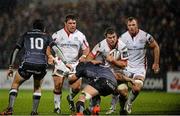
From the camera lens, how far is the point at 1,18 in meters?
32.2

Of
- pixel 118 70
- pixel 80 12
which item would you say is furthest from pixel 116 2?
pixel 118 70

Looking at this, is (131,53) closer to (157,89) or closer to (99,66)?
(99,66)

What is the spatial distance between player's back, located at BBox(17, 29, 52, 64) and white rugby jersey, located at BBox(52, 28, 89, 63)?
158 cm

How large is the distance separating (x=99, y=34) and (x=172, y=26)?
3698 mm

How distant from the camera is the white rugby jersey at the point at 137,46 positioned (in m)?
15.4

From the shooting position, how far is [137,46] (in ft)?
50.7

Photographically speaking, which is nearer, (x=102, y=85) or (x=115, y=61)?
(x=102, y=85)

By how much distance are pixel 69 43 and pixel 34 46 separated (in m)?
1.88

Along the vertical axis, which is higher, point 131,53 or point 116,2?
point 116,2

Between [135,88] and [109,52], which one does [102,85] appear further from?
[135,88]

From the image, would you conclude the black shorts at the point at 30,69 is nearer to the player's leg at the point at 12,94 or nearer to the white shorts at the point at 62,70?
the player's leg at the point at 12,94

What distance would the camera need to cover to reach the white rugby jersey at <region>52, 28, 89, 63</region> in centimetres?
1523

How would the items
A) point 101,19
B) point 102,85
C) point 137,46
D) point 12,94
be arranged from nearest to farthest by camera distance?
point 102,85, point 12,94, point 137,46, point 101,19

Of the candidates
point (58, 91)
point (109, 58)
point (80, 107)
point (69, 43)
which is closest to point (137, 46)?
point (69, 43)
